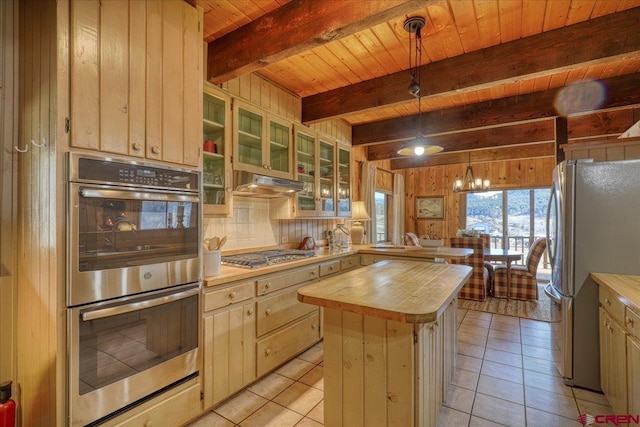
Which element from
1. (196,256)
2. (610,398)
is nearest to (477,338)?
(610,398)

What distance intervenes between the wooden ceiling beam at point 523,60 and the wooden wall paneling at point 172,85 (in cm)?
180

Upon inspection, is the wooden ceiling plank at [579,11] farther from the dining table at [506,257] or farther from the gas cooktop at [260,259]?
the dining table at [506,257]

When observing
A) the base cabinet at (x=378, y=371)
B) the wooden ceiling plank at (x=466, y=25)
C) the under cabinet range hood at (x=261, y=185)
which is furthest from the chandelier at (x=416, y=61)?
the base cabinet at (x=378, y=371)

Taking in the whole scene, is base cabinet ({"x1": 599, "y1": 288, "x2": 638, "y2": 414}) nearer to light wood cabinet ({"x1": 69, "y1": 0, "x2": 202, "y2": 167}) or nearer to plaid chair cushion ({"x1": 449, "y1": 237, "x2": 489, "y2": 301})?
plaid chair cushion ({"x1": 449, "y1": 237, "x2": 489, "y2": 301})

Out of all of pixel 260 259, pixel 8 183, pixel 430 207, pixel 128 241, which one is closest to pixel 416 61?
pixel 260 259

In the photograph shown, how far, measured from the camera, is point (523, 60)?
7.44 feet

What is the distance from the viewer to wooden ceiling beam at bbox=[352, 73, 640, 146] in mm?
2818

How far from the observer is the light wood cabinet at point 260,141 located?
102 inches

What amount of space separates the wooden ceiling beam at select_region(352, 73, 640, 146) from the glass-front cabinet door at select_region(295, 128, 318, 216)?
1.07 meters

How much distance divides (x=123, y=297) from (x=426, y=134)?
3.58 metres

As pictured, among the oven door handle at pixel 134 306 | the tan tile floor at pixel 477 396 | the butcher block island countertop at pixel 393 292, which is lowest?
the tan tile floor at pixel 477 396

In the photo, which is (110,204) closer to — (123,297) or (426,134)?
(123,297)

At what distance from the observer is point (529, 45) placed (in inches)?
88.3

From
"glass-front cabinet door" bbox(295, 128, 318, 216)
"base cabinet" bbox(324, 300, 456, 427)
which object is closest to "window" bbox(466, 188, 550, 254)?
"glass-front cabinet door" bbox(295, 128, 318, 216)
